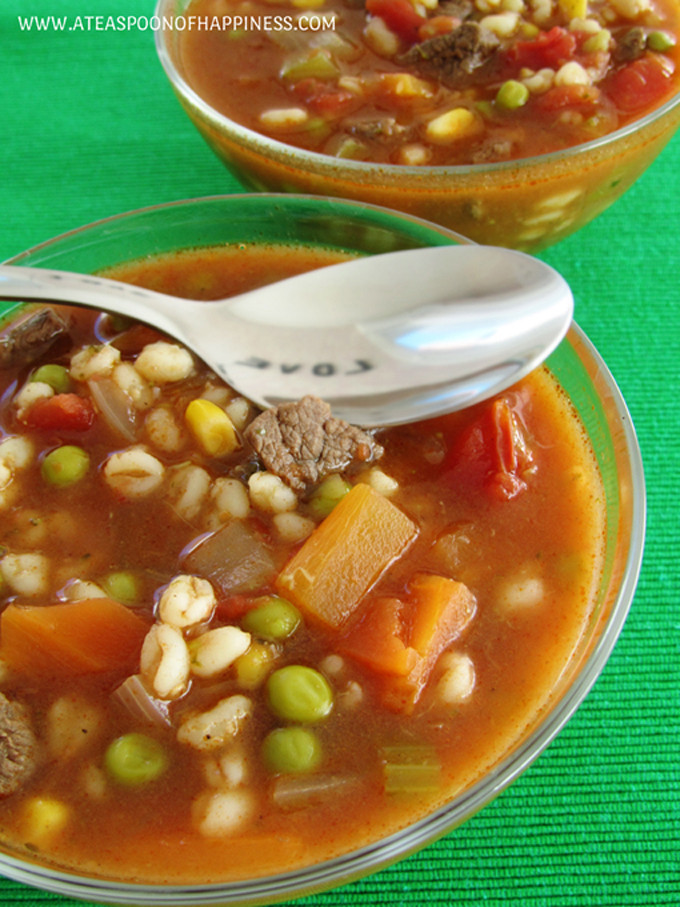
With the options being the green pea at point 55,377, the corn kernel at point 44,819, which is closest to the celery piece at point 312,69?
the green pea at point 55,377

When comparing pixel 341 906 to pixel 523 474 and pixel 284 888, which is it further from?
pixel 523 474

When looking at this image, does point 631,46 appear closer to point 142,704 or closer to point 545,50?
point 545,50

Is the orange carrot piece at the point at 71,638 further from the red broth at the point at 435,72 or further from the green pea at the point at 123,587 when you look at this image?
the red broth at the point at 435,72

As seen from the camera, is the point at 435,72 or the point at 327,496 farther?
the point at 435,72

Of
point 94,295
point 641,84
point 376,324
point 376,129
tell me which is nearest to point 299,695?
point 376,324

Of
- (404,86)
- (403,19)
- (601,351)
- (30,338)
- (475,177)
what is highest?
(403,19)

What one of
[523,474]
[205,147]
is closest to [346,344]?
[523,474]
